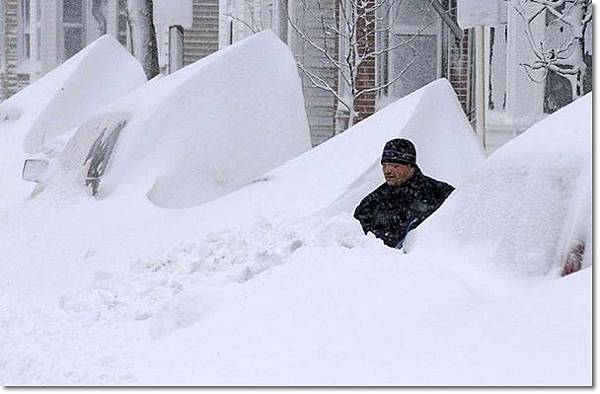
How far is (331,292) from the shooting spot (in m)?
5.36

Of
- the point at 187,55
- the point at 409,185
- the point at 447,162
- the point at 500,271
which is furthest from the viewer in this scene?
the point at 187,55

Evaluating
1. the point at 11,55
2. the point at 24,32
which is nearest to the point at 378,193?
the point at 11,55

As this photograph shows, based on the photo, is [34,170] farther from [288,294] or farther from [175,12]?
[288,294]

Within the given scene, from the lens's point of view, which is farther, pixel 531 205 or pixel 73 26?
pixel 73 26

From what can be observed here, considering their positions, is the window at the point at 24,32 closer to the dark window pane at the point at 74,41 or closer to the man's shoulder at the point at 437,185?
the dark window pane at the point at 74,41

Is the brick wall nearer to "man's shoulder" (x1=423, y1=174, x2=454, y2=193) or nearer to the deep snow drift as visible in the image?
the deep snow drift

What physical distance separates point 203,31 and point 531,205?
57.0ft

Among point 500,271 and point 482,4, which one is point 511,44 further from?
Result: point 500,271

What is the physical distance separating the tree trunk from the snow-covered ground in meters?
8.80

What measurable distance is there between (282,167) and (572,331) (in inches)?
201

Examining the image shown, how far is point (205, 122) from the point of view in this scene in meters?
9.95

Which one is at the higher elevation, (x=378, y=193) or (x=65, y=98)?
(x=378, y=193)

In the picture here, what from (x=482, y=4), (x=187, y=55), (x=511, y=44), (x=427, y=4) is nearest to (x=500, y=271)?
(x=482, y=4)

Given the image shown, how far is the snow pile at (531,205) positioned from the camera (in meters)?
4.98
